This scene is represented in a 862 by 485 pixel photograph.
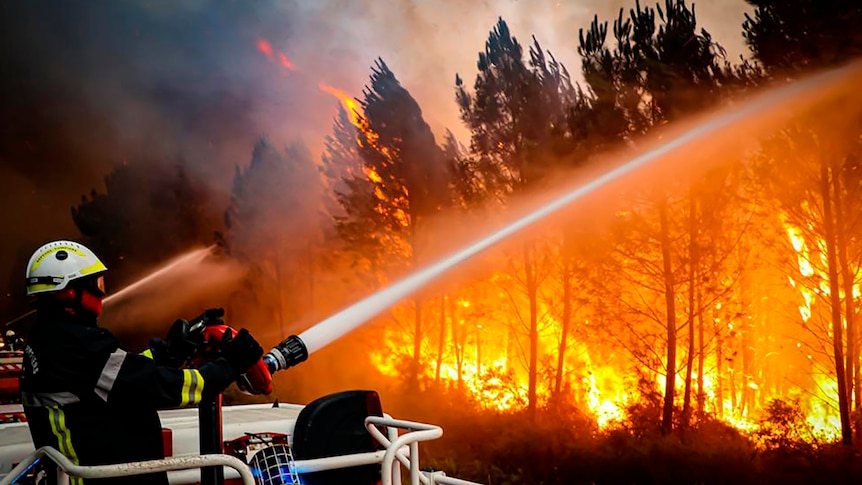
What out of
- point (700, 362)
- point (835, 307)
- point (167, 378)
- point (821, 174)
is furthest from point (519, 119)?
point (167, 378)

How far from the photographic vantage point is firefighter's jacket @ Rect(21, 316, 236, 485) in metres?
2.97

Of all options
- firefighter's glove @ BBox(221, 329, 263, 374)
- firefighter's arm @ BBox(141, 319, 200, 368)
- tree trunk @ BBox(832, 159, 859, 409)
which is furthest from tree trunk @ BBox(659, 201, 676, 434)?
firefighter's glove @ BBox(221, 329, 263, 374)

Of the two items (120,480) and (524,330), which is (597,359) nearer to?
(524,330)

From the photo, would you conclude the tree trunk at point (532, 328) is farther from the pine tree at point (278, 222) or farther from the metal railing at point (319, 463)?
the metal railing at point (319, 463)

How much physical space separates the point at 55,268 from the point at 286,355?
3.81ft

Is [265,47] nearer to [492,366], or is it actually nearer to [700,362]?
[492,366]

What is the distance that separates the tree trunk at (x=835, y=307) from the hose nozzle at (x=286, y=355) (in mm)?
9643

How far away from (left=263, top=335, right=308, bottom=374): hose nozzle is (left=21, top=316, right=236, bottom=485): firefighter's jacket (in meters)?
0.23

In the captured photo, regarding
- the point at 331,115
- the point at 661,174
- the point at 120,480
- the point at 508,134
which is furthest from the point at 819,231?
the point at 331,115

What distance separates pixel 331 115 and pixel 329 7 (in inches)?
152

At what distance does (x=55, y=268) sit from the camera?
319cm

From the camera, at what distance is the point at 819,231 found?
10727 mm

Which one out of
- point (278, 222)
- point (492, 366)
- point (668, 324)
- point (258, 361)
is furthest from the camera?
point (278, 222)

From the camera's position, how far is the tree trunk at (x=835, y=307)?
1000cm
